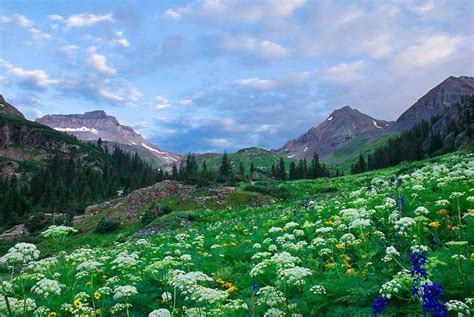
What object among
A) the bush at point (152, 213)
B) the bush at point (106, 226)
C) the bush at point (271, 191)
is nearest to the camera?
the bush at point (106, 226)

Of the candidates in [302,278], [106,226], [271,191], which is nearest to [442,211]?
[302,278]

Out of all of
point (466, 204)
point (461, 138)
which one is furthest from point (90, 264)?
point (461, 138)

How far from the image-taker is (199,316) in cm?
591

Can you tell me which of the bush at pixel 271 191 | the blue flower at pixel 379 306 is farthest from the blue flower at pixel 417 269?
the bush at pixel 271 191

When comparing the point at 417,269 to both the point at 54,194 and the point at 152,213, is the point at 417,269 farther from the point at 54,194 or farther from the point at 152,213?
the point at 54,194

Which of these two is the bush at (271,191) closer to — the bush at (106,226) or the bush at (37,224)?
the bush at (106,226)

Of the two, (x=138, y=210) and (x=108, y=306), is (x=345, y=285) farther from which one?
(x=138, y=210)

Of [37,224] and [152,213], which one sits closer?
[152,213]

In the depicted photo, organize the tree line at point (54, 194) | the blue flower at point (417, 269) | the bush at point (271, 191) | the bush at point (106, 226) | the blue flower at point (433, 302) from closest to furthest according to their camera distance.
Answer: the blue flower at point (433, 302), the blue flower at point (417, 269), the bush at point (106, 226), the bush at point (271, 191), the tree line at point (54, 194)

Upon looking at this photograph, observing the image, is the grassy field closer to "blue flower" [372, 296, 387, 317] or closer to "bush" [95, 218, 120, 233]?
"blue flower" [372, 296, 387, 317]

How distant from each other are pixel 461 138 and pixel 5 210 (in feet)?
400

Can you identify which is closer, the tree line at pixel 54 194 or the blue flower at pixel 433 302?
the blue flower at pixel 433 302

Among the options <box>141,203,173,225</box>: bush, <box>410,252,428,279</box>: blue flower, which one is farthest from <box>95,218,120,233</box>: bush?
<box>410,252,428,279</box>: blue flower

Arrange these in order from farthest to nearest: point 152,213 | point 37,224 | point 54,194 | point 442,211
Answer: point 54,194 < point 37,224 < point 152,213 < point 442,211
